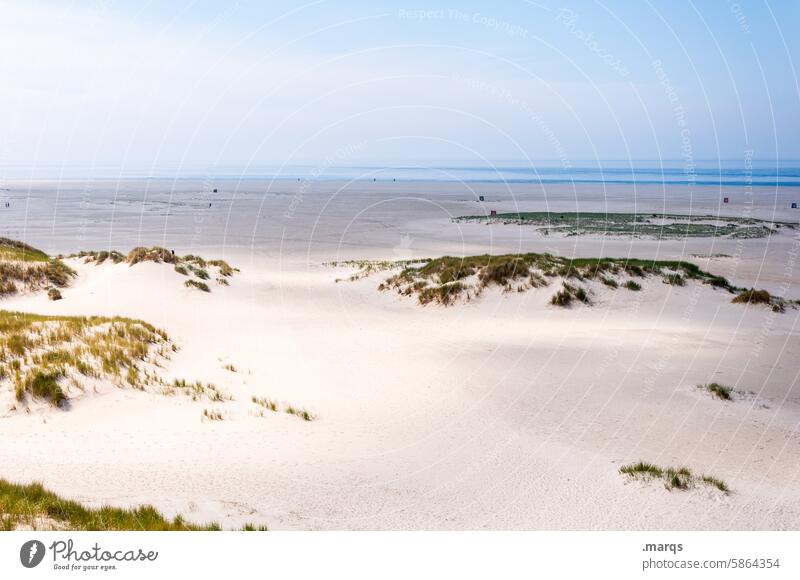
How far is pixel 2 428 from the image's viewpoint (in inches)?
362

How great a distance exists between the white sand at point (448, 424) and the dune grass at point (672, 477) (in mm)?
173

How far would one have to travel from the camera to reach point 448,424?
1073cm

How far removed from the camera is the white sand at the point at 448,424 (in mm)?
7203

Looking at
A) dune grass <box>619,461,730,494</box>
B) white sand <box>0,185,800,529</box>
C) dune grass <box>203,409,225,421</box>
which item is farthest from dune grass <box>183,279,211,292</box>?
dune grass <box>619,461,730,494</box>

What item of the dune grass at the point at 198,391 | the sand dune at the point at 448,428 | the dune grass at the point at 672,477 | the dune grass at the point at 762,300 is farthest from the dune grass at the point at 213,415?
the dune grass at the point at 762,300

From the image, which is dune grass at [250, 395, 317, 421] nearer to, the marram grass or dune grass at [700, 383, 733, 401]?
the marram grass

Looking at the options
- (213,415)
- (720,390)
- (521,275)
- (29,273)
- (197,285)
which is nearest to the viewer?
(213,415)

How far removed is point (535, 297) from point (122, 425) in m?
17.3
